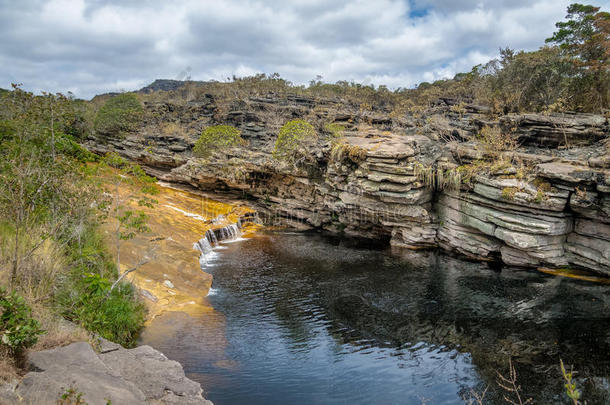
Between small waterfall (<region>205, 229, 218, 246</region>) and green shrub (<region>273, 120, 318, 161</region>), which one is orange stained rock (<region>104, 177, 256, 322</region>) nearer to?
small waterfall (<region>205, 229, 218, 246</region>)

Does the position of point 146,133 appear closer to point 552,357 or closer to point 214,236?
point 214,236

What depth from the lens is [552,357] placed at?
9.80 metres

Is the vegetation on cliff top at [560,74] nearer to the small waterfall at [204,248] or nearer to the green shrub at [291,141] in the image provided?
the green shrub at [291,141]

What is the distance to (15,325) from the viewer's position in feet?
16.3

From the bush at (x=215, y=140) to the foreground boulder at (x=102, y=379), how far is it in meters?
23.8

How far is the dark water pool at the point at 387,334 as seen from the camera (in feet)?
28.0

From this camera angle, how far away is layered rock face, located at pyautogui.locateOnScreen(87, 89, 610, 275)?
50.1 feet

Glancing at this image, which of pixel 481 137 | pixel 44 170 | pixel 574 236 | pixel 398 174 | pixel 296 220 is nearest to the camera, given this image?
pixel 44 170

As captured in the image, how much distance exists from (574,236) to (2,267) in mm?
19816

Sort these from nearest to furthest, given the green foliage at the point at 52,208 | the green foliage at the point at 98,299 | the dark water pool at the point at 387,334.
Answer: the green foliage at the point at 52,208
the green foliage at the point at 98,299
the dark water pool at the point at 387,334

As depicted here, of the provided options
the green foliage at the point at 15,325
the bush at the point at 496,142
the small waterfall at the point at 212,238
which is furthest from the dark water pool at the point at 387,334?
the bush at the point at 496,142

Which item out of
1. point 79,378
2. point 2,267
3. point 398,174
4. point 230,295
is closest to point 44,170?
point 2,267

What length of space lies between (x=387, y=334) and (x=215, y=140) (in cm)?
2330

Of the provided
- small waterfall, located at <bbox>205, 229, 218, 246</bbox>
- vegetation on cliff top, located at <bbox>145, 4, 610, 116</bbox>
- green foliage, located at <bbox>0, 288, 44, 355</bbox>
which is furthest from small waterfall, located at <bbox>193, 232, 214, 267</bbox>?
vegetation on cliff top, located at <bbox>145, 4, 610, 116</bbox>
